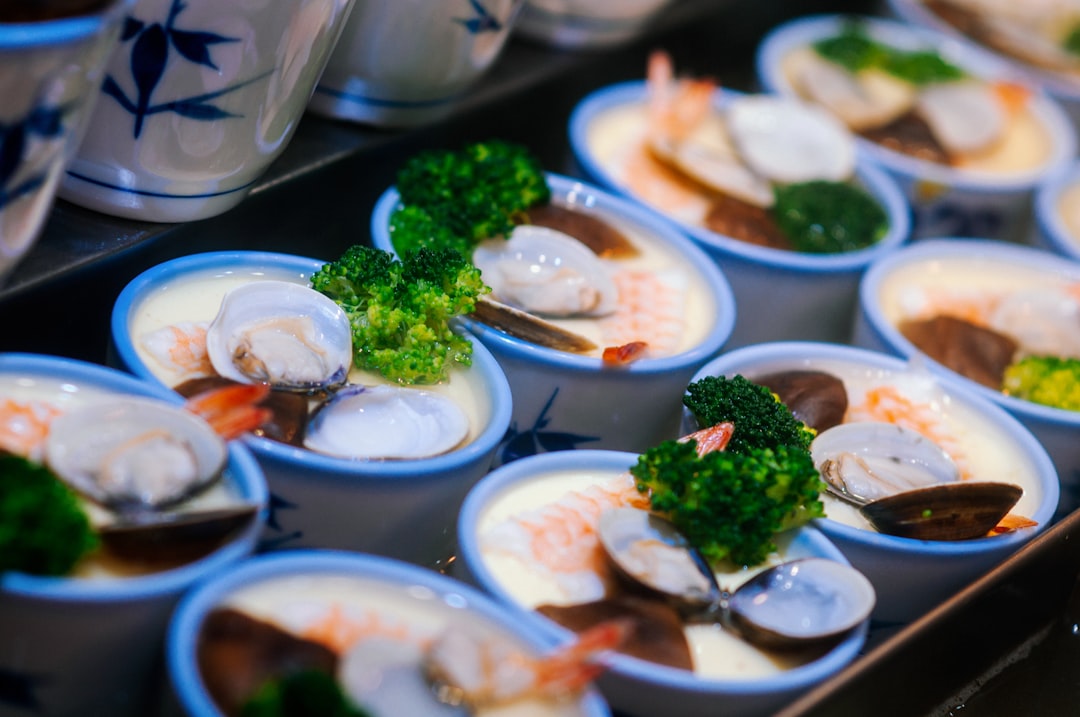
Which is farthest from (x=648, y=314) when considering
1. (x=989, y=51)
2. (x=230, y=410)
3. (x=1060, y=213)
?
(x=989, y=51)

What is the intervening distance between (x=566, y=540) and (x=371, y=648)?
1.18 ft

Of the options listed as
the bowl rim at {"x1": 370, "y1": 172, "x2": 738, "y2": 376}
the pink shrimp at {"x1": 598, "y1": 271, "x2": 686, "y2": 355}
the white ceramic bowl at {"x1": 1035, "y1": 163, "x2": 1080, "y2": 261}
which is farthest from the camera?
the white ceramic bowl at {"x1": 1035, "y1": 163, "x2": 1080, "y2": 261}

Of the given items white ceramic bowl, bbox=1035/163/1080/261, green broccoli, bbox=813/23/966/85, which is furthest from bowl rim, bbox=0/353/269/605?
green broccoli, bbox=813/23/966/85

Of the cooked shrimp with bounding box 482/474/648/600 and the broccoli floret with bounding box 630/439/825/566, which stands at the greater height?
the broccoli floret with bounding box 630/439/825/566

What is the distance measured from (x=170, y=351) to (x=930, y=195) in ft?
6.13

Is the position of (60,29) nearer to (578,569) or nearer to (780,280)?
(578,569)

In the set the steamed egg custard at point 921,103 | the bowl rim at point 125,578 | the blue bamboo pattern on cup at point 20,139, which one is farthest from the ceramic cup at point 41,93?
the steamed egg custard at point 921,103

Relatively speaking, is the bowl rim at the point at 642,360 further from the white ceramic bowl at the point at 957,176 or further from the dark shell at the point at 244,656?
the white ceramic bowl at the point at 957,176

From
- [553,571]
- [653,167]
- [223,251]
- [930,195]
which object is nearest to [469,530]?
[553,571]

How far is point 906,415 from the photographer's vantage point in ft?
6.37

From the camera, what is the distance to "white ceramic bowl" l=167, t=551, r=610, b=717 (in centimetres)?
120

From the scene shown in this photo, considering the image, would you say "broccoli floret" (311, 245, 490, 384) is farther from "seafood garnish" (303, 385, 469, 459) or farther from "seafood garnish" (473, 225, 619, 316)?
"seafood garnish" (473, 225, 619, 316)

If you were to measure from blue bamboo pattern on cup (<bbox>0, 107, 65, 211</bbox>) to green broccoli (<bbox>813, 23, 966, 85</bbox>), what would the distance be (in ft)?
7.53

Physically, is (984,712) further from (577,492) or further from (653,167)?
(653,167)
